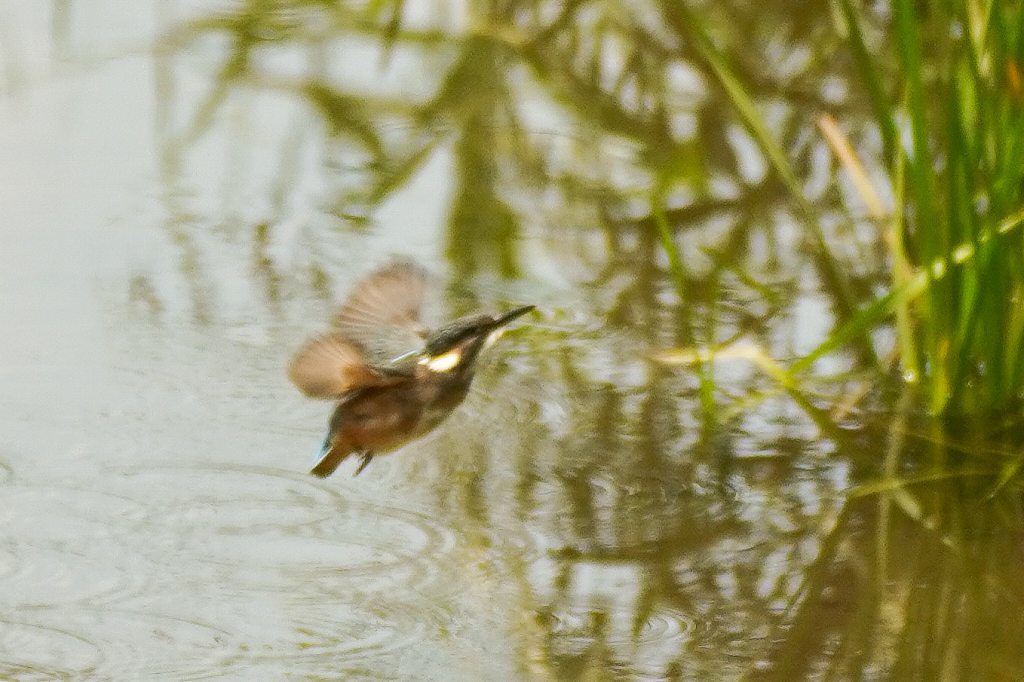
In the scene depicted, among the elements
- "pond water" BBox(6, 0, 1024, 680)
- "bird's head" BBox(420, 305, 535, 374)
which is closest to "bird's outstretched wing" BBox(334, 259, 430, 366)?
"bird's head" BBox(420, 305, 535, 374)

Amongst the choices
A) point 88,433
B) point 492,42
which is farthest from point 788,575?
point 492,42

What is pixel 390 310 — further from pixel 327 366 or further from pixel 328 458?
pixel 327 366

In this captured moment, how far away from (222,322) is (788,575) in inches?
50.8

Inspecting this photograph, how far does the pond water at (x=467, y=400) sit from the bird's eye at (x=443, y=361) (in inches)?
11.7

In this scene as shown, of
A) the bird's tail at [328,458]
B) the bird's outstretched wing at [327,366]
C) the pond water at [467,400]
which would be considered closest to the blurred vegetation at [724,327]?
the pond water at [467,400]

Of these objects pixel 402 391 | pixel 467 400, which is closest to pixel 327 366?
pixel 402 391

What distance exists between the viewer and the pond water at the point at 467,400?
2.20 metres

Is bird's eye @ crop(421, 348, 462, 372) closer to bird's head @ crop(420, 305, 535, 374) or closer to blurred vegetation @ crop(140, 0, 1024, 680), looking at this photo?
bird's head @ crop(420, 305, 535, 374)

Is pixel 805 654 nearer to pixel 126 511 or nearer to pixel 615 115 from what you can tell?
pixel 126 511

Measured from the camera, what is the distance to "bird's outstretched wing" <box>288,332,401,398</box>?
6.72 ft

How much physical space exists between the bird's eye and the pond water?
0.30 meters

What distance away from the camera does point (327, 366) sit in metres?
2.06

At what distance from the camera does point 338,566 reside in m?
2.35

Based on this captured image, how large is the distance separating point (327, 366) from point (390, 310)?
41 centimetres
